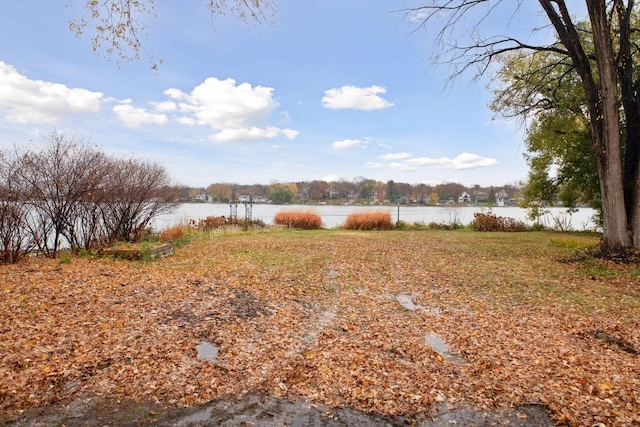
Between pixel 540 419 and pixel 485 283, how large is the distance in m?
4.57

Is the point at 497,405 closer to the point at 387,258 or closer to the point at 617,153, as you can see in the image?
the point at 387,258

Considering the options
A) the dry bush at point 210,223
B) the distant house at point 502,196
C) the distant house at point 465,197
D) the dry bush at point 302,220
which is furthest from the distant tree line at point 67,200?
the distant house at point 465,197

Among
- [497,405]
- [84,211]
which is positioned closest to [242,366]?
[497,405]

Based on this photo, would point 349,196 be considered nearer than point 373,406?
No

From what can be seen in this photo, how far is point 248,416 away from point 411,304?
357 cm

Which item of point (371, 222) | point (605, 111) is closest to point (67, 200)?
point (605, 111)

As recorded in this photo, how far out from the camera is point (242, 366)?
3.54 metres

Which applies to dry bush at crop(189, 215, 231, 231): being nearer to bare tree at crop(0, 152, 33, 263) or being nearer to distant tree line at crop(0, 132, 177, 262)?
distant tree line at crop(0, 132, 177, 262)

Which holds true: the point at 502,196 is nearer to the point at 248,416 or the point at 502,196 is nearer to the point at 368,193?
the point at 368,193

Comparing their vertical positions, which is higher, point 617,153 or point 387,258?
point 617,153

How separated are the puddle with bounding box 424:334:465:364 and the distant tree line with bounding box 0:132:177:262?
24.7 ft

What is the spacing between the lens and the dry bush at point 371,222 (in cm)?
2008

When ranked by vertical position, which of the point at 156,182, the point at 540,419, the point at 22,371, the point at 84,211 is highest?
the point at 156,182

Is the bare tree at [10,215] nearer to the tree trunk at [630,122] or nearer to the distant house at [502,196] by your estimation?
the tree trunk at [630,122]
